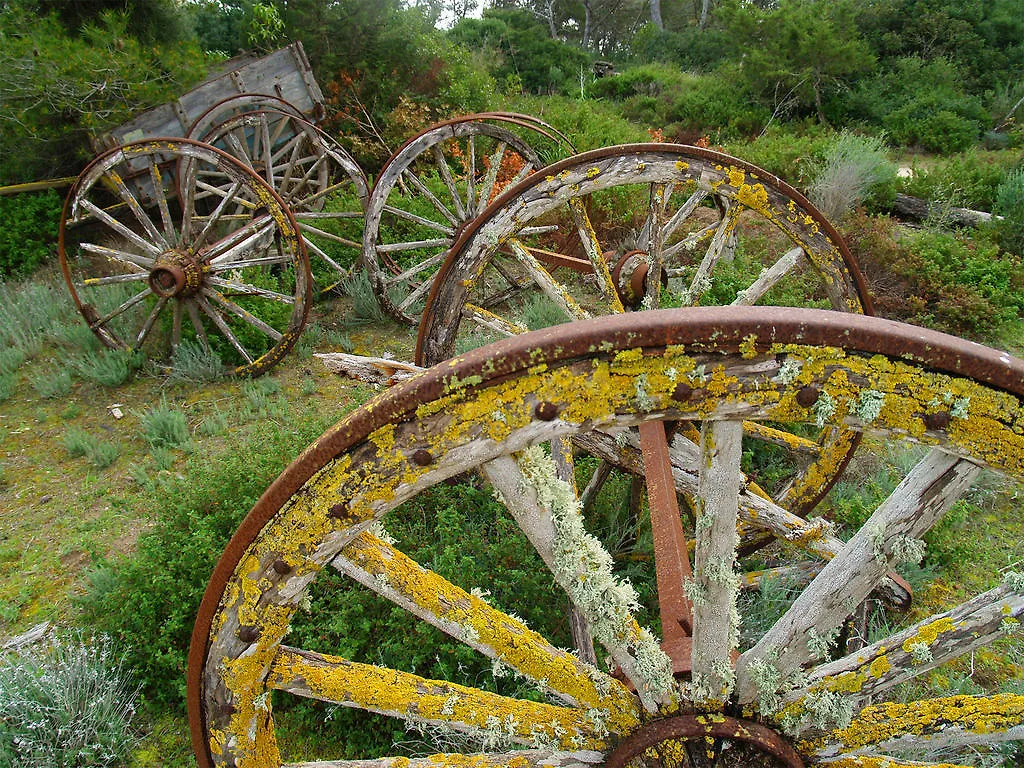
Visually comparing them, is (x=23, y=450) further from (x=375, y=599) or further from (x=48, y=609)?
(x=375, y=599)

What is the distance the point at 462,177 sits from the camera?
24.5 ft

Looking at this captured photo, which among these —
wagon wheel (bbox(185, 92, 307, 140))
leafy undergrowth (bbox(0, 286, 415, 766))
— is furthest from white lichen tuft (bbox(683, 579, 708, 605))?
wagon wheel (bbox(185, 92, 307, 140))

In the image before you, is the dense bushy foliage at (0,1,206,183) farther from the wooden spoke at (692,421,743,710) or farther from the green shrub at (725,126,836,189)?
the green shrub at (725,126,836,189)

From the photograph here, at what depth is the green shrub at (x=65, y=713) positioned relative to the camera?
2.15 meters

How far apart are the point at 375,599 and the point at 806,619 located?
1.85m

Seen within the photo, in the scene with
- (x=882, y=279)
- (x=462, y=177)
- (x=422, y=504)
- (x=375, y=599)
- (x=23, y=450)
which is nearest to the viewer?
(x=375, y=599)

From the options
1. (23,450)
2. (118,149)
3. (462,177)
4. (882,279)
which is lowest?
(882,279)

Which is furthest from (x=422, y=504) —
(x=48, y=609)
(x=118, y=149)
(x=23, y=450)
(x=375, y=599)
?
(x=118, y=149)

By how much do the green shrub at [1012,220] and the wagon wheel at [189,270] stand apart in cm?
617

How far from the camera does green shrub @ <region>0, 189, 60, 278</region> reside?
6062mm

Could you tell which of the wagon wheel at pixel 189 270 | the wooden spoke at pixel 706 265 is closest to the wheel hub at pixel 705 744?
the wooden spoke at pixel 706 265

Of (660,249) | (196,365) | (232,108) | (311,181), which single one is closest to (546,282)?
(660,249)

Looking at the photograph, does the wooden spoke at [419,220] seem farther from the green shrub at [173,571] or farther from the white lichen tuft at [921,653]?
the white lichen tuft at [921,653]

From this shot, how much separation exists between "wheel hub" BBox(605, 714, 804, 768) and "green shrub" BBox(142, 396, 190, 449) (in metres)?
3.65
